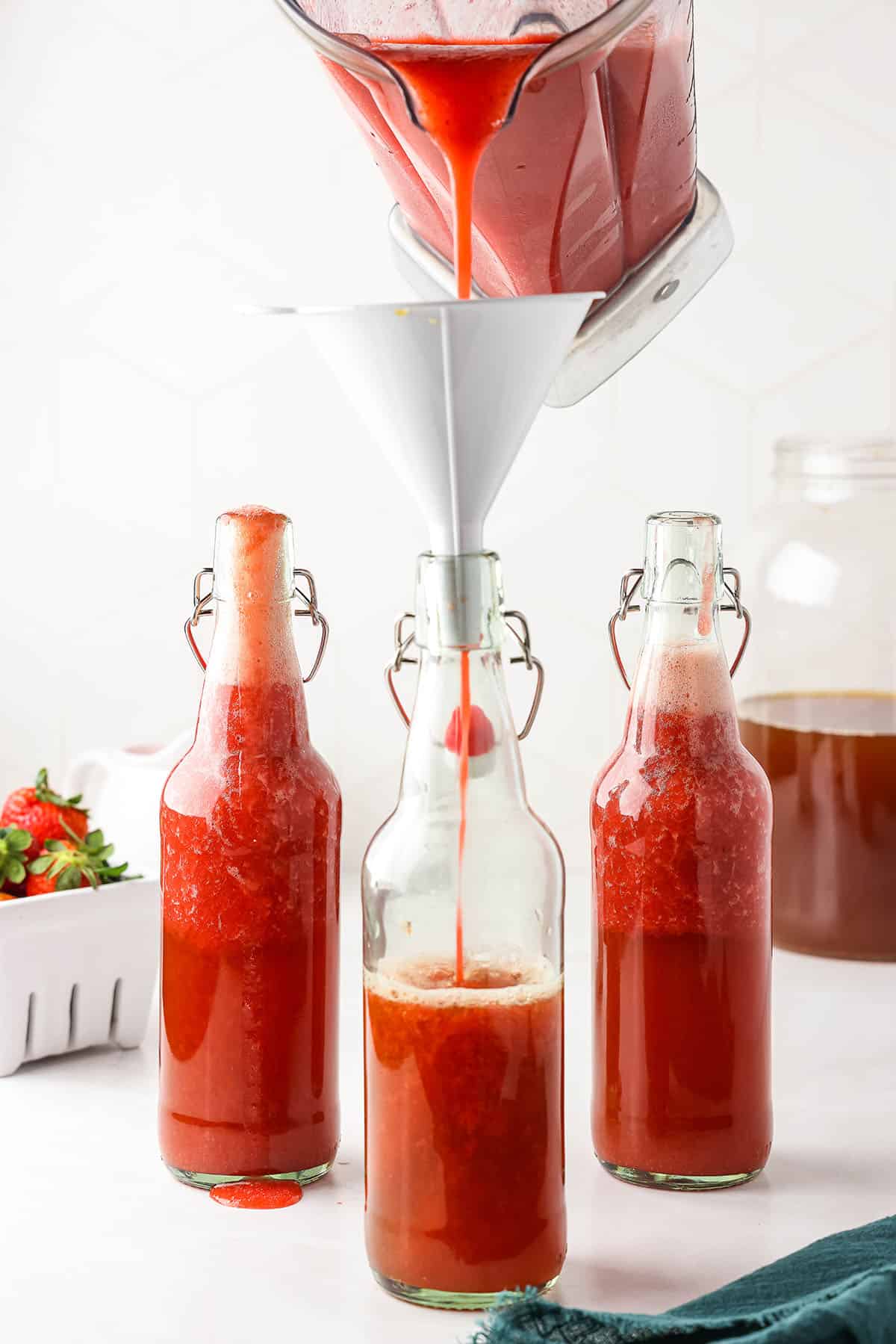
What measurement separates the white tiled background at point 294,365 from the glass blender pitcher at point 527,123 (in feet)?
1.56

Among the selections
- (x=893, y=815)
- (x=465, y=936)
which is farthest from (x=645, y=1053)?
(x=893, y=815)

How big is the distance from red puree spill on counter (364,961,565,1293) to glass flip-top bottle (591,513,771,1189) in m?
0.11

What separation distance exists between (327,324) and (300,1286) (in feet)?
1.36

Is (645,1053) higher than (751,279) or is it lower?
lower

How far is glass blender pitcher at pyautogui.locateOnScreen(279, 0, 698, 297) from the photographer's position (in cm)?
70

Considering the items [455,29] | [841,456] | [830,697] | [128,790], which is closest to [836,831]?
[830,697]

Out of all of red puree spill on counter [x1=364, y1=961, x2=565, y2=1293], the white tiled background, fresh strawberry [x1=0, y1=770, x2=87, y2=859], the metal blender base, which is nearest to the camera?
red puree spill on counter [x1=364, y1=961, x2=565, y2=1293]

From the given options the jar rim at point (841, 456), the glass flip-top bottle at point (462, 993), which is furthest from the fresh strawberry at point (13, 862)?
the jar rim at point (841, 456)

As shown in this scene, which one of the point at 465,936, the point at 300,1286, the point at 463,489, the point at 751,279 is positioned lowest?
the point at 300,1286

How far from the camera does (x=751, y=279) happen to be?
1.34 m

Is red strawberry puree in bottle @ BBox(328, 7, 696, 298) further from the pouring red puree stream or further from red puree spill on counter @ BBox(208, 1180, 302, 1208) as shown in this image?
red puree spill on counter @ BBox(208, 1180, 302, 1208)

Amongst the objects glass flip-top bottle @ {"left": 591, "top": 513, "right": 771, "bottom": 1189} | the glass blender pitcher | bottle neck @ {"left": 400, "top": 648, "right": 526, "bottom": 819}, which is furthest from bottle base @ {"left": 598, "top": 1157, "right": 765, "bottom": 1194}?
the glass blender pitcher

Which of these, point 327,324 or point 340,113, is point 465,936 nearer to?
point 327,324

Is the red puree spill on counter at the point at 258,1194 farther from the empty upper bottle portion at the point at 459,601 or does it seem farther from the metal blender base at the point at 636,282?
the metal blender base at the point at 636,282
